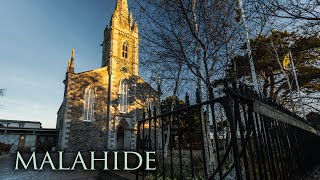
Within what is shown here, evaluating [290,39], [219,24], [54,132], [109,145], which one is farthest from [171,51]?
[54,132]

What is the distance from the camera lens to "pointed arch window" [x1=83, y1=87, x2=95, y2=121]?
22.9 m

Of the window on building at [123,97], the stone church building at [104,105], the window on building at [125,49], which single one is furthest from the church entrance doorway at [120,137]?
the window on building at [125,49]

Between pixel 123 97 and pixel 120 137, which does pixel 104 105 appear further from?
pixel 120 137

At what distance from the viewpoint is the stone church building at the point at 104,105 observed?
70.6 ft

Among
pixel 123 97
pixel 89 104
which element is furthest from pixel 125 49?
pixel 89 104

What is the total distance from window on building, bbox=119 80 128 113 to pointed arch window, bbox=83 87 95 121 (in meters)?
3.58

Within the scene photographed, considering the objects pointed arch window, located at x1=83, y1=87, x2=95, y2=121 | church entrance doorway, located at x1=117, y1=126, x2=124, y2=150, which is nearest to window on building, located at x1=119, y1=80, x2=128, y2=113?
church entrance doorway, located at x1=117, y1=126, x2=124, y2=150

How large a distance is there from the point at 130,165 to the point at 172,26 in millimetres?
5682

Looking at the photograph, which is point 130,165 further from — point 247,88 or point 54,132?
point 54,132

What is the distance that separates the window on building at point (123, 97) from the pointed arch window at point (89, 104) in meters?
3.58

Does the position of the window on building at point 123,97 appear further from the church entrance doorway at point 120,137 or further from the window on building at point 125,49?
the window on building at point 125,49

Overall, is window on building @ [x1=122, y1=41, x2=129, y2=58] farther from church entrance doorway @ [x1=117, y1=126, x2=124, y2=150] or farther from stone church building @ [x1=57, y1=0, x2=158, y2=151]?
church entrance doorway @ [x1=117, y1=126, x2=124, y2=150]

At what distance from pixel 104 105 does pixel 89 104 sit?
5.89ft

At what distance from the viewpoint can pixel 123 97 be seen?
85.1 ft
